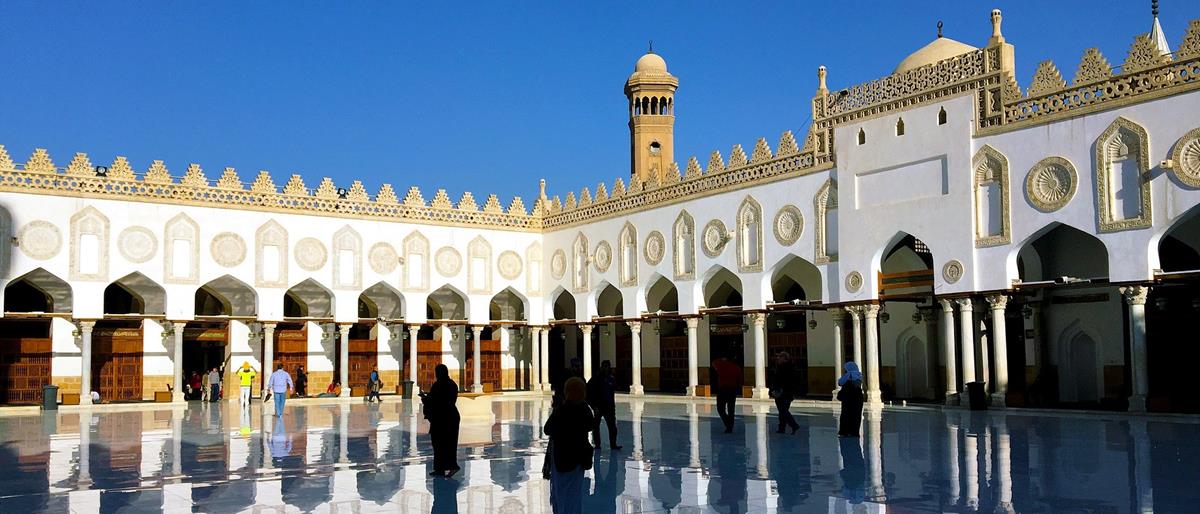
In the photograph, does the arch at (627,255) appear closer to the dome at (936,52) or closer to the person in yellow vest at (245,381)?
the dome at (936,52)

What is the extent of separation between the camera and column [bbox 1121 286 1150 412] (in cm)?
1730

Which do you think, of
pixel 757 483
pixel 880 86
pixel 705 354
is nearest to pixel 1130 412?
pixel 880 86

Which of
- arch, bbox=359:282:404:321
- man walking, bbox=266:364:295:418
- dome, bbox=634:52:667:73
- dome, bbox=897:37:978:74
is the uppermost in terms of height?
dome, bbox=634:52:667:73

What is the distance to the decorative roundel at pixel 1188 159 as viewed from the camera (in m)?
16.6

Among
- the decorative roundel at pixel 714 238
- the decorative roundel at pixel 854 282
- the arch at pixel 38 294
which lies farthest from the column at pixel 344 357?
the decorative roundel at pixel 854 282

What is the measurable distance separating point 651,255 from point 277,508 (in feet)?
66.1

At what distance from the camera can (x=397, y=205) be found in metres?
28.9

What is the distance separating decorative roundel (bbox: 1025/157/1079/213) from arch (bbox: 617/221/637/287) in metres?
11.4

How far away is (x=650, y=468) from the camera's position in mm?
9859

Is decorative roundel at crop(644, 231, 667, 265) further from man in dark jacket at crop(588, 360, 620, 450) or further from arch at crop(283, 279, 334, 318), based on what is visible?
man in dark jacket at crop(588, 360, 620, 450)

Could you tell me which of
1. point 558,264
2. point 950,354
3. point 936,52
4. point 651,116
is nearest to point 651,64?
point 651,116

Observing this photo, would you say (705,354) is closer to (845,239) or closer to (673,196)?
(673,196)

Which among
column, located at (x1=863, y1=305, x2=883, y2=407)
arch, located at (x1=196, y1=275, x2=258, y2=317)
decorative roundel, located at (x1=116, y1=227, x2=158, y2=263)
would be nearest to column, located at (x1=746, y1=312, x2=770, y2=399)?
column, located at (x1=863, y1=305, x2=883, y2=407)

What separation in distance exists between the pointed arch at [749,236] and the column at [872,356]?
10.8 feet
